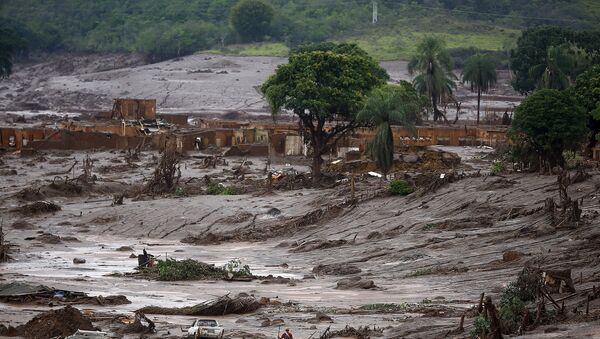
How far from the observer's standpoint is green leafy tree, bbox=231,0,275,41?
13650 centimetres

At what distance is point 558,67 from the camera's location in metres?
86.3

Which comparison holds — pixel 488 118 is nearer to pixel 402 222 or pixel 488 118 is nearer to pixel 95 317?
pixel 402 222

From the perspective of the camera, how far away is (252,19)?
5389 inches

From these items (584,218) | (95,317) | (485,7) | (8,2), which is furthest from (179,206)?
(8,2)

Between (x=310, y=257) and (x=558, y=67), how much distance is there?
52.5 m

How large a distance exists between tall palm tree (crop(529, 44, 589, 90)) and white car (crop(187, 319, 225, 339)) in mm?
62777

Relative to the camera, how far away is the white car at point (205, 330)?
72.6ft

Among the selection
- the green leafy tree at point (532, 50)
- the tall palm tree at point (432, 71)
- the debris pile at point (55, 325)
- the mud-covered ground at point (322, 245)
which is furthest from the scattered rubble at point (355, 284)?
the green leafy tree at point (532, 50)

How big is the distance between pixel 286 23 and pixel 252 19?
245 inches

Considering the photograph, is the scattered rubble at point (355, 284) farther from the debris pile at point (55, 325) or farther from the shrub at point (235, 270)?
the debris pile at point (55, 325)

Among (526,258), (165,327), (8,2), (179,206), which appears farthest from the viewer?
(8,2)

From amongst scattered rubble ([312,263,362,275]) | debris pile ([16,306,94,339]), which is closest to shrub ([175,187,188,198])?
scattered rubble ([312,263,362,275])

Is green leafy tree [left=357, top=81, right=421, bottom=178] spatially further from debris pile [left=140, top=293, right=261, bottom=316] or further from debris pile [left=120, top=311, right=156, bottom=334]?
debris pile [left=120, top=311, right=156, bottom=334]

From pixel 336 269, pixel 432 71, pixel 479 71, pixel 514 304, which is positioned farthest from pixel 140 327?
pixel 479 71
